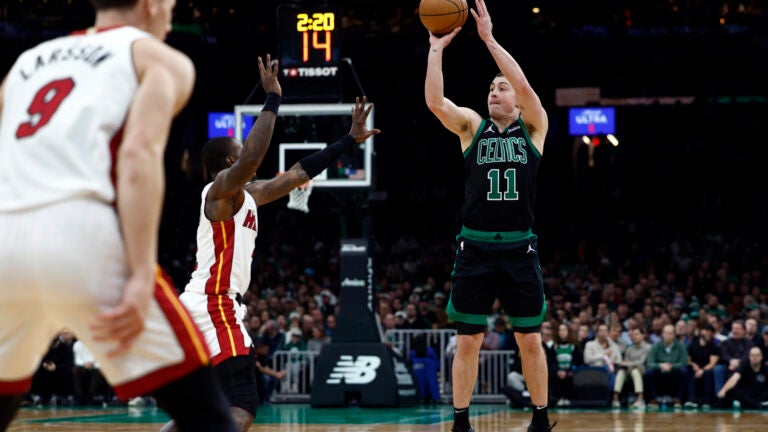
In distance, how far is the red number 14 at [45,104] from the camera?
3361 mm

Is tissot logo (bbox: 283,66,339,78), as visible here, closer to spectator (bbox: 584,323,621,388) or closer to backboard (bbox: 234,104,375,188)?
backboard (bbox: 234,104,375,188)

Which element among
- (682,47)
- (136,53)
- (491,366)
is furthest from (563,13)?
(136,53)

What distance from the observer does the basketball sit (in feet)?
26.1

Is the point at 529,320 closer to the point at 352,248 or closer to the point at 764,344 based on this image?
the point at 352,248

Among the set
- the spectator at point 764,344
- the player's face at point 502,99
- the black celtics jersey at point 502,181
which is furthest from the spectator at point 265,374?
the player's face at point 502,99

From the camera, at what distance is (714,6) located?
2503 cm

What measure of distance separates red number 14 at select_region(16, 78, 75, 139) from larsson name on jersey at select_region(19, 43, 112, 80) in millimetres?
97

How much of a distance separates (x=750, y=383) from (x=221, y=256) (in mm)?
12556

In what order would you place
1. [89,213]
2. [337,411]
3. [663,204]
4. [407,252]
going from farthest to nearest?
[663,204], [407,252], [337,411], [89,213]

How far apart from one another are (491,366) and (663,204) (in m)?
13.9

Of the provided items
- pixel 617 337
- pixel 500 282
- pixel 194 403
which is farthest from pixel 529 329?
pixel 617 337

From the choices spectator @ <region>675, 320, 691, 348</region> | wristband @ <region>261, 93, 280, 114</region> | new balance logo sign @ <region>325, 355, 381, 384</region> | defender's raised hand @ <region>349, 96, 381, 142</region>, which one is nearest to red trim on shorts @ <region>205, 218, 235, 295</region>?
wristband @ <region>261, 93, 280, 114</region>

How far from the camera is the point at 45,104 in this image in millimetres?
3400

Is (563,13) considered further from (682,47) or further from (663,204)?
(663,204)
